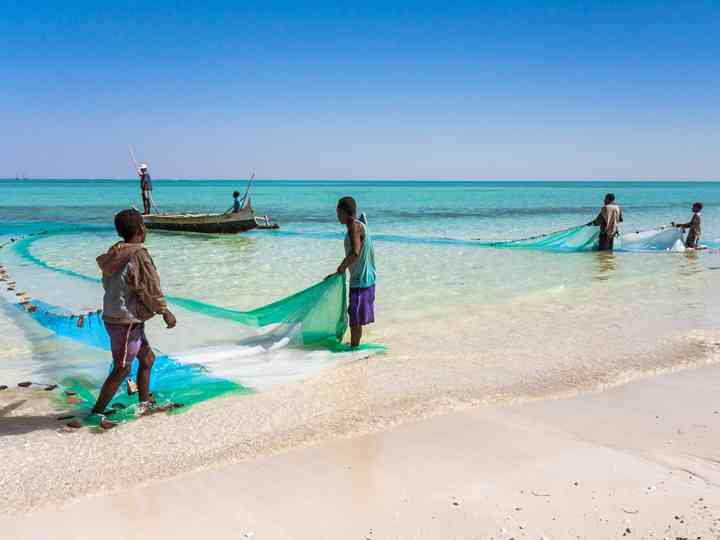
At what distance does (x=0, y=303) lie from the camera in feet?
26.0

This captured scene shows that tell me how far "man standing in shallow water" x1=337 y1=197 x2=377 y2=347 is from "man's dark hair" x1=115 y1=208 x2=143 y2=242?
1789 millimetres

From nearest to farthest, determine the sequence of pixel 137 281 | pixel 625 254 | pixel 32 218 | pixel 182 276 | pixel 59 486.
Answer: pixel 59 486
pixel 137 281
pixel 182 276
pixel 625 254
pixel 32 218

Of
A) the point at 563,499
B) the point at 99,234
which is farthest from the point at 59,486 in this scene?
the point at 99,234

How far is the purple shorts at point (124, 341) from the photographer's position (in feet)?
11.7

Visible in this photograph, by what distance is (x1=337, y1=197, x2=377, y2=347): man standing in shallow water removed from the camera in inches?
194

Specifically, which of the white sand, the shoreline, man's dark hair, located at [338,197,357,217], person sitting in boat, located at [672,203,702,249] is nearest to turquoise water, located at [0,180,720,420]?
the shoreline

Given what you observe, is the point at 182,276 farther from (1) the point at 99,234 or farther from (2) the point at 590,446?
(1) the point at 99,234

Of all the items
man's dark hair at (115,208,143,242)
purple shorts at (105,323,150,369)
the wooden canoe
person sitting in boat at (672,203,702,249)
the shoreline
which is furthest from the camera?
the wooden canoe

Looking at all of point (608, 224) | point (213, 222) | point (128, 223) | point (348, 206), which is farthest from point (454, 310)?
point (213, 222)

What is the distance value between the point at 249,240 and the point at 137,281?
14.9m

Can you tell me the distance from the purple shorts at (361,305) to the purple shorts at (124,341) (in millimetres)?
2046

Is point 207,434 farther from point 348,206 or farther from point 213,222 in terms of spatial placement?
point 213,222

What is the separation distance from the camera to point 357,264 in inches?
199

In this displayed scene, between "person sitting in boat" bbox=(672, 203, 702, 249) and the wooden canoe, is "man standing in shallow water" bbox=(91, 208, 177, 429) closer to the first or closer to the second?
"person sitting in boat" bbox=(672, 203, 702, 249)
